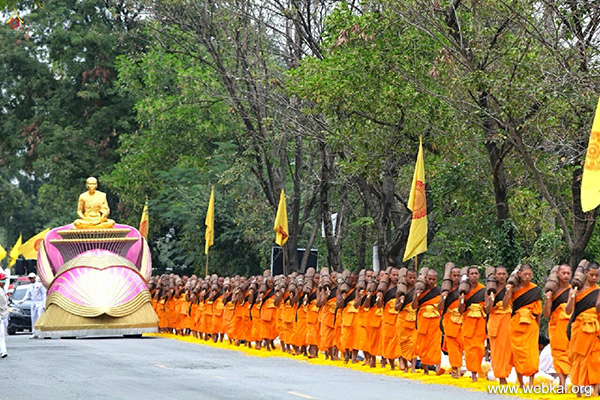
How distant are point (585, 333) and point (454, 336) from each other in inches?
128

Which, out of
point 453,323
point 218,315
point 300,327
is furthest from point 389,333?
point 218,315

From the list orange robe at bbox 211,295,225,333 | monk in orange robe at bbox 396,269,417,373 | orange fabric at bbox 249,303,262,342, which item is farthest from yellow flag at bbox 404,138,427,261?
orange robe at bbox 211,295,225,333

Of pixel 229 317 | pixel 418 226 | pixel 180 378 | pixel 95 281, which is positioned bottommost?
pixel 180 378

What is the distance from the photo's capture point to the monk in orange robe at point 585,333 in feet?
42.0

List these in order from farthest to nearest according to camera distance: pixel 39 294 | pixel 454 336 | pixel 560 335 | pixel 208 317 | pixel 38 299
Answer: pixel 38 299, pixel 39 294, pixel 208 317, pixel 454 336, pixel 560 335

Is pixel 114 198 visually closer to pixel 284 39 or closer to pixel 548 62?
pixel 284 39

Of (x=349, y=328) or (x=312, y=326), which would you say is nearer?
(x=349, y=328)

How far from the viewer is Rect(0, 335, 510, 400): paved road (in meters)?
13.0

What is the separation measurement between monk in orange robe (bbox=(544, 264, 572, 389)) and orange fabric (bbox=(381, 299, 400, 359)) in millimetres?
3986

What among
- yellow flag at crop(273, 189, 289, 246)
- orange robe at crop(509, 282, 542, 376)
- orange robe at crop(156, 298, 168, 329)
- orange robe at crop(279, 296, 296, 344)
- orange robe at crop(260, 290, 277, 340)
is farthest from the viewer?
orange robe at crop(156, 298, 168, 329)

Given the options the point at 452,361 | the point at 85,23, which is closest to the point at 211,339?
the point at 452,361

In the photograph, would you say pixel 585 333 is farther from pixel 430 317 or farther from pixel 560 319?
pixel 430 317

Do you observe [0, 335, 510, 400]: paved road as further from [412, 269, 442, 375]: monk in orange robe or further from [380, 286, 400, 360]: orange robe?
[412, 269, 442, 375]: monk in orange robe

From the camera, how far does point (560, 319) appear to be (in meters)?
13.6
